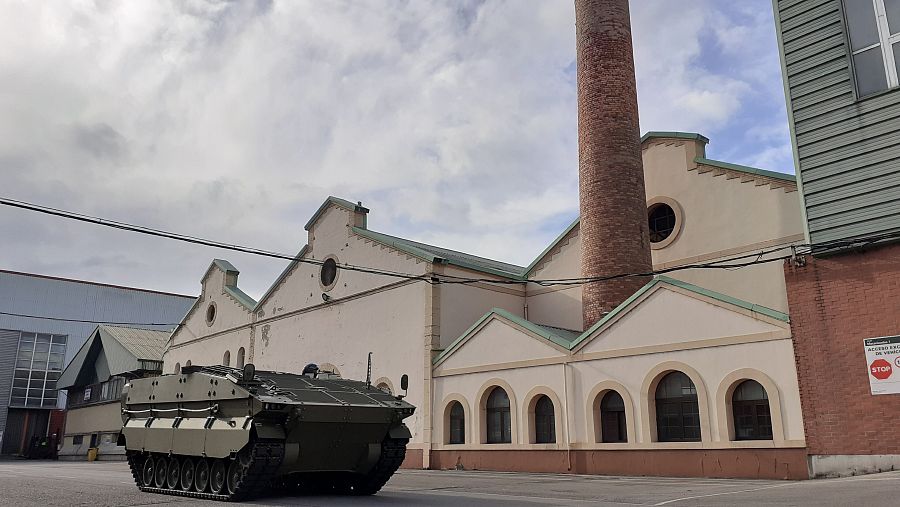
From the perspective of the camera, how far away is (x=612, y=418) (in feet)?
56.8

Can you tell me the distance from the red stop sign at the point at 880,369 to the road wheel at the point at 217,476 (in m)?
10.7

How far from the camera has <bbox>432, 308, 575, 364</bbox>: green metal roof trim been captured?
61.3 ft

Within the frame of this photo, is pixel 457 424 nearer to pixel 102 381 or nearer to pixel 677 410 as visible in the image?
pixel 677 410

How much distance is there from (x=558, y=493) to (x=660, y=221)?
42.4 ft

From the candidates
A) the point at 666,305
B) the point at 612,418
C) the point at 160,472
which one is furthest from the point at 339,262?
the point at 160,472

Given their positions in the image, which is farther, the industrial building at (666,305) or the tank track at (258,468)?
the industrial building at (666,305)

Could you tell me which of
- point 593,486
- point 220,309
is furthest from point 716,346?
point 220,309

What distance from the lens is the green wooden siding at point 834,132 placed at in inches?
471

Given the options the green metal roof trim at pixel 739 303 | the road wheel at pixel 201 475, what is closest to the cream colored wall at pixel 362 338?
the green metal roof trim at pixel 739 303

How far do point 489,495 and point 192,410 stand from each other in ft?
17.0

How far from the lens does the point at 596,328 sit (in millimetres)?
17656

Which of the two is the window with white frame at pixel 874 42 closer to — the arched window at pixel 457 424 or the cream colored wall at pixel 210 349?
the arched window at pixel 457 424

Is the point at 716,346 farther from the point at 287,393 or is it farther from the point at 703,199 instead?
the point at 287,393

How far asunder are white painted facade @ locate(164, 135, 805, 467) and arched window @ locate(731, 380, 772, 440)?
0.25m
